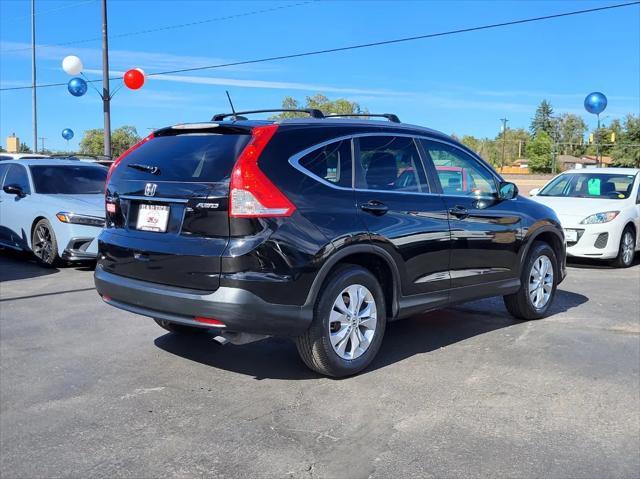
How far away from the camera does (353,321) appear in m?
4.55

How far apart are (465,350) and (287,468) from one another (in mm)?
2524

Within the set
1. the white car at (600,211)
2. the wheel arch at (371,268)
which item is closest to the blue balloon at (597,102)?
the white car at (600,211)

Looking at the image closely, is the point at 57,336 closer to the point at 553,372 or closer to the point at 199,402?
the point at 199,402

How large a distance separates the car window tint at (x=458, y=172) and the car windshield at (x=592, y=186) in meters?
5.78

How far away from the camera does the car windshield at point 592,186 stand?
35.4 ft

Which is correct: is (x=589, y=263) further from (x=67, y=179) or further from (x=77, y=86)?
(x=77, y=86)

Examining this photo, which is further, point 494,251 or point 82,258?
point 82,258

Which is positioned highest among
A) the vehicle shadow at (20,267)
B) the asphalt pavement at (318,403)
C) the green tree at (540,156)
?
the green tree at (540,156)

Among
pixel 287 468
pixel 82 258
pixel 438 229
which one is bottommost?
pixel 287 468

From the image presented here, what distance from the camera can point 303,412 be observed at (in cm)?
402

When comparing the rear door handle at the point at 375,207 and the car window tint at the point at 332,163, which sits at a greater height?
the car window tint at the point at 332,163

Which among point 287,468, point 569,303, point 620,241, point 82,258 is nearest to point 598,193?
point 620,241

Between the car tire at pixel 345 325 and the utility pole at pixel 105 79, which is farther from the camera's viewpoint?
the utility pole at pixel 105 79

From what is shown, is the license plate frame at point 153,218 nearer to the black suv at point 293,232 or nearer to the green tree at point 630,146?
the black suv at point 293,232
